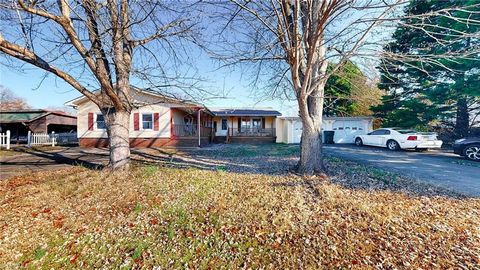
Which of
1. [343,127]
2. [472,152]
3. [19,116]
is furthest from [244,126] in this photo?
[19,116]

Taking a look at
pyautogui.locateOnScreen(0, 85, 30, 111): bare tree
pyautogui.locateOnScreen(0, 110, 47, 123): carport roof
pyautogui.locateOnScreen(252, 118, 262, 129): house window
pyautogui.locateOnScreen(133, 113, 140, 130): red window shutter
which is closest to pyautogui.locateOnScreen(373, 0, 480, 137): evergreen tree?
pyautogui.locateOnScreen(252, 118, 262, 129): house window

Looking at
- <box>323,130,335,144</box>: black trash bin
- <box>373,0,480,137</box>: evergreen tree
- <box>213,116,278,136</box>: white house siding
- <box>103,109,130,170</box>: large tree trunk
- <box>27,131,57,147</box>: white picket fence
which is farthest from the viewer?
<box>213,116,278,136</box>: white house siding

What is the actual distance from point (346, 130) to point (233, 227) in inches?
765

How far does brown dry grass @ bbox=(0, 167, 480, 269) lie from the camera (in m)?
2.80

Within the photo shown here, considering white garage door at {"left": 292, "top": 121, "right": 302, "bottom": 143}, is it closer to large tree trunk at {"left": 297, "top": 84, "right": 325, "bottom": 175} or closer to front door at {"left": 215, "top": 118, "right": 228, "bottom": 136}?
front door at {"left": 215, "top": 118, "right": 228, "bottom": 136}

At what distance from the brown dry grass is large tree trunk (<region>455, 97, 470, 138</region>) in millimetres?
14274

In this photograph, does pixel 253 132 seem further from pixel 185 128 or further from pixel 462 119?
pixel 462 119

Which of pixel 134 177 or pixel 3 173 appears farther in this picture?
pixel 3 173

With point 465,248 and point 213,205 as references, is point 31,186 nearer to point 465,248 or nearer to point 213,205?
point 213,205

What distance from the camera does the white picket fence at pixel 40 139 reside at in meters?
16.4

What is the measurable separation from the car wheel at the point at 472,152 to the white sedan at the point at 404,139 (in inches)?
103

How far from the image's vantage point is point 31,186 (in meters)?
5.48

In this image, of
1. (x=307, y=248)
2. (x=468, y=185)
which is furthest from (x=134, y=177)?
(x=468, y=185)

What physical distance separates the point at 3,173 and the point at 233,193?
8.70m
